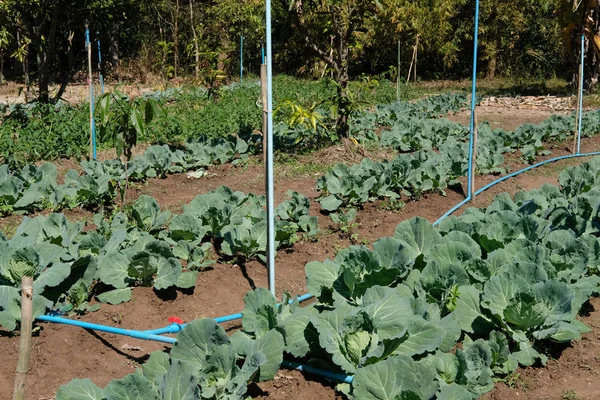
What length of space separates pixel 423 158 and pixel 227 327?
4347 mm

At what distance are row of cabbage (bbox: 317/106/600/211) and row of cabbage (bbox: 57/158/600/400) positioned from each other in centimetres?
245

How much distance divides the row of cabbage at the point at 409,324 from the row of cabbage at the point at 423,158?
2.45 meters

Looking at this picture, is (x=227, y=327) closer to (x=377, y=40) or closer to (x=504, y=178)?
(x=504, y=178)

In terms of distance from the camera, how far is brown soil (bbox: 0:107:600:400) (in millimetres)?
3398

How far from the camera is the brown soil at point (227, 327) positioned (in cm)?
340

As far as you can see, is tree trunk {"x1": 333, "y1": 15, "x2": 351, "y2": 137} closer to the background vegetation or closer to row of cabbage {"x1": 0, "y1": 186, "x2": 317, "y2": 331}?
row of cabbage {"x1": 0, "y1": 186, "x2": 317, "y2": 331}

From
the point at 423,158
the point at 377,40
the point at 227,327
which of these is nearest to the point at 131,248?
the point at 227,327

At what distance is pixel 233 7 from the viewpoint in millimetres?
22719

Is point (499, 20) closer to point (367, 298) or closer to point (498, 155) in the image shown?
point (498, 155)

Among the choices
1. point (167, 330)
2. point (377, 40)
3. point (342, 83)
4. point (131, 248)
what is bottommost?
point (167, 330)

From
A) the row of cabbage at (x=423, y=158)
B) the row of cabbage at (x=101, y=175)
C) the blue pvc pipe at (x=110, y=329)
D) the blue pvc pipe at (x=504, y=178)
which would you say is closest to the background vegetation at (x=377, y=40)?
the row of cabbage at (x=423, y=158)

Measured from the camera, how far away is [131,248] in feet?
15.5

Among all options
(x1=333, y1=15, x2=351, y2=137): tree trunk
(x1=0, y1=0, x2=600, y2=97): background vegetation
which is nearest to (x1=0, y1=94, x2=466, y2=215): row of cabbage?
(x1=333, y1=15, x2=351, y2=137): tree trunk

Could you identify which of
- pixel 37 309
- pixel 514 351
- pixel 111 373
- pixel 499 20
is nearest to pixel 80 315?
pixel 37 309
